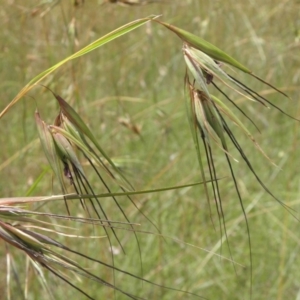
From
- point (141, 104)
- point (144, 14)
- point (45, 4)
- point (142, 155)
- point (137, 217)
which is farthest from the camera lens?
point (144, 14)

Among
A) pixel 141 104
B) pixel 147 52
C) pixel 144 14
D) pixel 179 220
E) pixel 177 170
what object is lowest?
pixel 179 220

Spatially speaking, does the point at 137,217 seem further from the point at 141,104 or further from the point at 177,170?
the point at 141,104

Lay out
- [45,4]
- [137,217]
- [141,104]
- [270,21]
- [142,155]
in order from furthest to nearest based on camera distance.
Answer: [270,21], [141,104], [142,155], [137,217], [45,4]

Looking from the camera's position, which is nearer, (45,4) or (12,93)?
(45,4)

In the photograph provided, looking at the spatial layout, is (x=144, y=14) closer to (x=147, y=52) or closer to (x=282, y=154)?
(x=147, y=52)

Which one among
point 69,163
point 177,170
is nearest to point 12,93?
point 177,170

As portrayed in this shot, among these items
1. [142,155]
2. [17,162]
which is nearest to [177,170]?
[142,155]

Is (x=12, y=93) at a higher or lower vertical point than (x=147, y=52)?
lower
